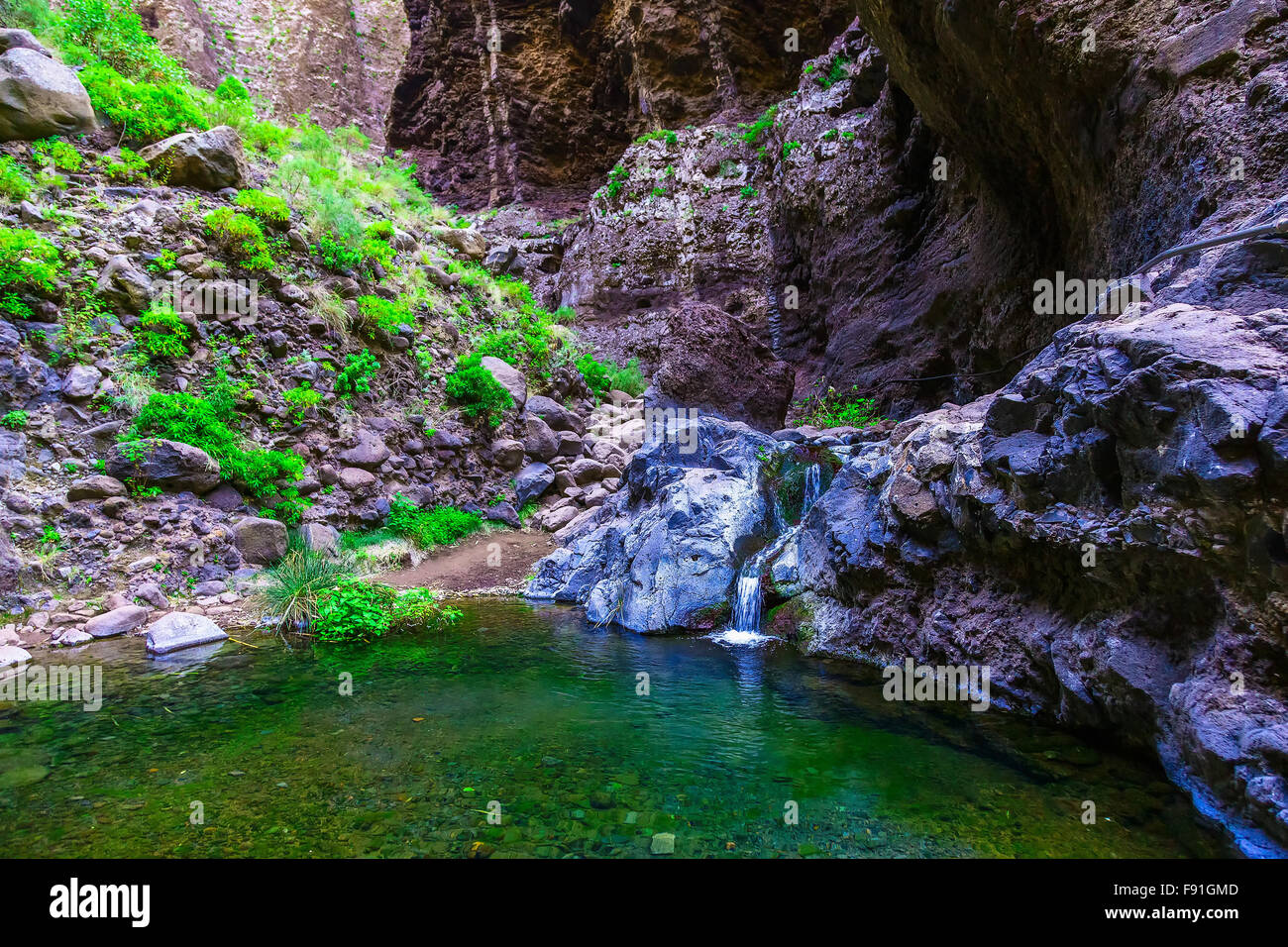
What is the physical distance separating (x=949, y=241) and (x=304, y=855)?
13.5m

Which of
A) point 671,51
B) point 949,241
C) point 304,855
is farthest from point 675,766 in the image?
point 671,51

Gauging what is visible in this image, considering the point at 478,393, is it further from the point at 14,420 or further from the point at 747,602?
the point at 747,602

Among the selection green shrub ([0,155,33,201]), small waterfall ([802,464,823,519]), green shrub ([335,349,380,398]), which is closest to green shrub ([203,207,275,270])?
green shrub ([335,349,380,398])

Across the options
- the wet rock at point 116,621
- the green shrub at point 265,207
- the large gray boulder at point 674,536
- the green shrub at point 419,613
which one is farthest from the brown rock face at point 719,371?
the wet rock at point 116,621

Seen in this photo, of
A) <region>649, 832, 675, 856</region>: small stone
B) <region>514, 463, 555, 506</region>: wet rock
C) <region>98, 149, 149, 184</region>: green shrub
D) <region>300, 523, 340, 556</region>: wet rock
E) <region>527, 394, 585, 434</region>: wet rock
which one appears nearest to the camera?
<region>649, 832, 675, 856</region>: small stone

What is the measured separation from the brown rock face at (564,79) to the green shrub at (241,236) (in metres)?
16.1

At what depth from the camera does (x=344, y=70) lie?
3055 centimetres

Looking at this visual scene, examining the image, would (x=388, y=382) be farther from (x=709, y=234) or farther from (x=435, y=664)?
(x=709, y=234)

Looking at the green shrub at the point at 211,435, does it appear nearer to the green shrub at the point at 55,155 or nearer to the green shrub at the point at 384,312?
the green shrub at the point at 384,312

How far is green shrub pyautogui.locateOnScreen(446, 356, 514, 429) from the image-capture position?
535 inches

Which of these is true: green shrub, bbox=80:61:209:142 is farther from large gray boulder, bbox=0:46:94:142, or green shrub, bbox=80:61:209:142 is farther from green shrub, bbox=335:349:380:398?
green shrub, bbox=335:349:380:398

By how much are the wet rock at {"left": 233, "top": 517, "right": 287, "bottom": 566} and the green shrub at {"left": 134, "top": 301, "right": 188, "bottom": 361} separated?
2.97 metres

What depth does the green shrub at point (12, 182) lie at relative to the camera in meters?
9.15

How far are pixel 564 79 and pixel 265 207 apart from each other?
61.3 ft
